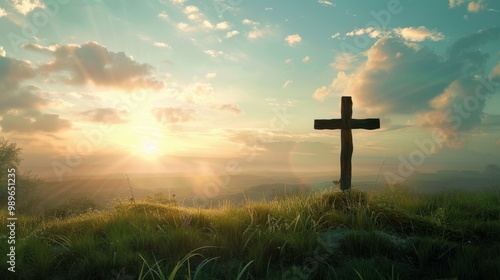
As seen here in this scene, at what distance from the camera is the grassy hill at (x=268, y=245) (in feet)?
20.4

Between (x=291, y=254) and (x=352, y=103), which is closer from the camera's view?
(x=291, y=254)

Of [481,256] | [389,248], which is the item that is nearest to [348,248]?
[389,248]

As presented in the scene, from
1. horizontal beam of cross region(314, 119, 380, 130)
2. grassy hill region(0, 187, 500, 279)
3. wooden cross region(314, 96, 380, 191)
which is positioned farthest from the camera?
horizontal beam of cross region(314, 119, 380, 130)

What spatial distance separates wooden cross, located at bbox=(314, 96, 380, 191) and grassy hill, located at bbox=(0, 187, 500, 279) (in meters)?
2.02

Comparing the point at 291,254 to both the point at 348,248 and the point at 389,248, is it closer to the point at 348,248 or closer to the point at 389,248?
the point at 348,248

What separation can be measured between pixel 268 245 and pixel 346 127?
6.83 meters

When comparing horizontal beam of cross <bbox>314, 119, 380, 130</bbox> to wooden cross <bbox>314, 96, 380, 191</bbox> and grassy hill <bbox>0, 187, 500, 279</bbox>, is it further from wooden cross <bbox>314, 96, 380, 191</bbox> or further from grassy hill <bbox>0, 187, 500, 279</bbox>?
grassy hill <bbox>0, 187, 500, 279</bbox>

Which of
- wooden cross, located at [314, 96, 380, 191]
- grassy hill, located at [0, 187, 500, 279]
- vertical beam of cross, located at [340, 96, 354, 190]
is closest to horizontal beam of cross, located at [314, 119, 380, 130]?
wooden cross, located at [314, 96, 380, 191]

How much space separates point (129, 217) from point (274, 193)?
14.6ft

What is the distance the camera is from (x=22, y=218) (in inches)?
452

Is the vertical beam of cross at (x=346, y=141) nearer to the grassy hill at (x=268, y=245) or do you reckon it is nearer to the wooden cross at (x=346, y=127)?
the wooden cross at (x=346, y=127)

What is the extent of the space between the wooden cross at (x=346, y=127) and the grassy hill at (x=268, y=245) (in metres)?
2.02

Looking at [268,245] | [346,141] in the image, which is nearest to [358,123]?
[346,141]

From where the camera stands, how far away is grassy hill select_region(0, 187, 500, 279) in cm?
622
